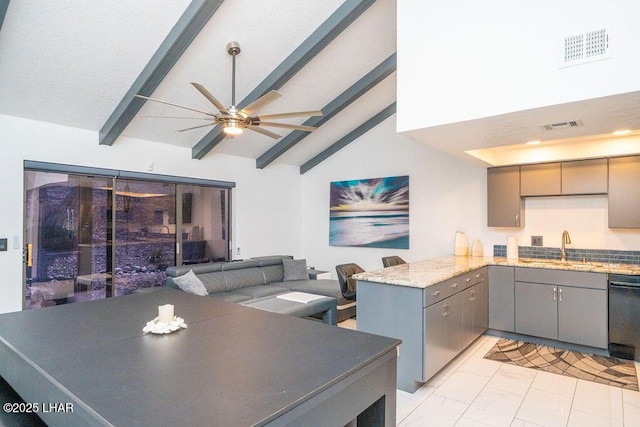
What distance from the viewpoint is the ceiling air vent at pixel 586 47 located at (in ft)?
7.48

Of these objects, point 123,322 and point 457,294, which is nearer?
point 123,322

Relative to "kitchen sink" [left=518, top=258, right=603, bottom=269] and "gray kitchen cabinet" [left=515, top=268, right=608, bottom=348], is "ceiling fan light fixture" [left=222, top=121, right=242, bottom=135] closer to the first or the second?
"gray kitchen cabinet" [left=515, top=268, right=608, bottom=348]

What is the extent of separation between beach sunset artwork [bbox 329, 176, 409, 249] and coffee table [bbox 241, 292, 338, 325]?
2.12 metres

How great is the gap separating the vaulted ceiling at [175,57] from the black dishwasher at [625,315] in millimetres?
3413

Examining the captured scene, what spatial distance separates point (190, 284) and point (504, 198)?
4086 mm

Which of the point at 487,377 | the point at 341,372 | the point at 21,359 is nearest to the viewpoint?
the point at 341,372

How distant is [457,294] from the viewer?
11.1 feet

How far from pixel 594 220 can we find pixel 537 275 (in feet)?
3.56

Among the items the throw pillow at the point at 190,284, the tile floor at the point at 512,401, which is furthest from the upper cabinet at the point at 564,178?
the throw pillow at the point at 190,284

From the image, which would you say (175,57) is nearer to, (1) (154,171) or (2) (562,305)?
(1) (154,171)

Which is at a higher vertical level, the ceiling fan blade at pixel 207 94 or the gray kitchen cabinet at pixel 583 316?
the ceiling fan blade at pixel 207 94

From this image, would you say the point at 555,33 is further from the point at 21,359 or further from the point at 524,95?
the point at 21,359

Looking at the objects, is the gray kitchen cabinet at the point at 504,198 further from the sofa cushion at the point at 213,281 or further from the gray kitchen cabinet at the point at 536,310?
the sofa cushion at the point at 213,281

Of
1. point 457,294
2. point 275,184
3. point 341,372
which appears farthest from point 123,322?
point 275,184
